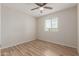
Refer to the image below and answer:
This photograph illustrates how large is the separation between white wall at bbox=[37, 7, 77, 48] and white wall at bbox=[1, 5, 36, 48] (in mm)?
450

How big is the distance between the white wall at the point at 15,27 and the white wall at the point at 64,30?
45 cm

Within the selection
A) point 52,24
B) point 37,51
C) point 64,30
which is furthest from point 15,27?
point 64,30

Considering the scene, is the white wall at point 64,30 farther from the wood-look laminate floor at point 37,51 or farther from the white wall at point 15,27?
the white wall at point 15,27

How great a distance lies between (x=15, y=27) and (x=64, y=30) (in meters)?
2.19

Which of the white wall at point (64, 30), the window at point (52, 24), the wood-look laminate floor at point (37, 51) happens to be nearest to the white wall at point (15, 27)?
the wood-look laminate floor at point (37, 51)

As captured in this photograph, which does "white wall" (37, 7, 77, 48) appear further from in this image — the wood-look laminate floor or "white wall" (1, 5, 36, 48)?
"white wall" (1, 5, 36, 48)

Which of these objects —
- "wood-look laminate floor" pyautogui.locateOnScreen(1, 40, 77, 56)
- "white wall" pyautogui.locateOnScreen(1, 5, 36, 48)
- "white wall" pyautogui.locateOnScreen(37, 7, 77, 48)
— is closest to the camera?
"wood-look laminate floor" pyautogui.locateOnScreen(1, 40, 77, 56)

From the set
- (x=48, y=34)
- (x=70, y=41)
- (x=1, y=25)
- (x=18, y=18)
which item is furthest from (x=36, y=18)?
(x=70, y=41)

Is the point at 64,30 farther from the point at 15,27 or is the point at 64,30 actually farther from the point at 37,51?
the point at 15,27

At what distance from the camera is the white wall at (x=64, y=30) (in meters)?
2.31

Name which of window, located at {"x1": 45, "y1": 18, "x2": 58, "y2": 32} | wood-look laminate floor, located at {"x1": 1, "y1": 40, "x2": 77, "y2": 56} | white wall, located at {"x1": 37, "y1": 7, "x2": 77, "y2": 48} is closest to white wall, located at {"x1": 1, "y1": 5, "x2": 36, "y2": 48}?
wood-look laminate floor, located at {"x1": 1, "y1": 40, "x2": 77, "y2": 56}

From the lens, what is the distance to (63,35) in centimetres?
294

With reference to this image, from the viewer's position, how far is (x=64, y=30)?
2818 mm

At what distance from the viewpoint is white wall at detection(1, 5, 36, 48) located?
2.68 meters
